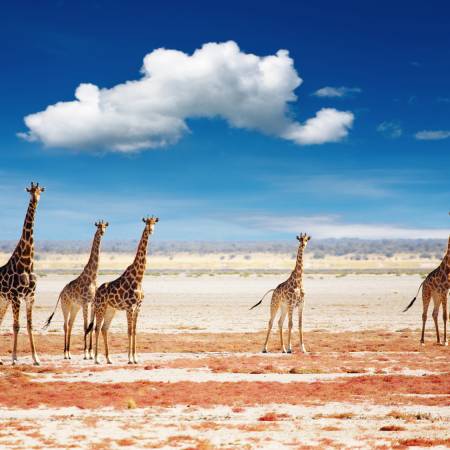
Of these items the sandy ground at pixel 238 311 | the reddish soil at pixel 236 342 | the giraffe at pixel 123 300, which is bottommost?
the reddish soil at pixel 236 342

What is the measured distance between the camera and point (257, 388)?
15969 mm

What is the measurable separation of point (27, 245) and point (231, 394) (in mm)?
7753

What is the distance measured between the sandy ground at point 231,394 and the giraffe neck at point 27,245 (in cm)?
290

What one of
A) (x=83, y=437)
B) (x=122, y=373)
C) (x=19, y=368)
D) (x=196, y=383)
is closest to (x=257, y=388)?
(x=196, y=383)

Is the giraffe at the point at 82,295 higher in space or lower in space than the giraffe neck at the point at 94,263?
lower

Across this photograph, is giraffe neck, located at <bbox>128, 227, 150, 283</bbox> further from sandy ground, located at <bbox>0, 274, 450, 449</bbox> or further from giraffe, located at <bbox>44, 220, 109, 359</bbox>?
sandy ground, located at <bbox>0, 274, 450, 449</bbox>

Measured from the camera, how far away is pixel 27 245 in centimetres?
1959

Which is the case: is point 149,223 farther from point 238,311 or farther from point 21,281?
point 238,311

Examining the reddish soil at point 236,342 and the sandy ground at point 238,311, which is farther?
the sandy ground at point 238,311

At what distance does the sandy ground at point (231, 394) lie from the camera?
38.2 ft

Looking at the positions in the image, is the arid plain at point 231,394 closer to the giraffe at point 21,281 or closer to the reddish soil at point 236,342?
the reddish soil at point 236,342

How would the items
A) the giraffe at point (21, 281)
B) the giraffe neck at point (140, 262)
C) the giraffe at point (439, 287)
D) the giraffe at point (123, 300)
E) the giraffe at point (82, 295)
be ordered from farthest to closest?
the giraffe at point (439, 287)
the giraffe at point (82, 295)
the giraffe neck at point (140, 262)
the giraffe at point (123, 300)
the giraffe at point (21, 281)

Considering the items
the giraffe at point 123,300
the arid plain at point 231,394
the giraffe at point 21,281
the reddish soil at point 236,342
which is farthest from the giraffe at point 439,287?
the giraffe at point 21,281

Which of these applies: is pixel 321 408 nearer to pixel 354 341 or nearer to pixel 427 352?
pixel 427 352
